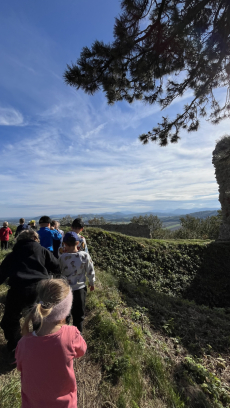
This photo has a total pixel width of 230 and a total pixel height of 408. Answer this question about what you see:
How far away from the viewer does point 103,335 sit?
354cm

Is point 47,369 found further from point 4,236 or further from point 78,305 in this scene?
point 4,236

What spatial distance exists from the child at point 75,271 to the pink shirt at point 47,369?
1.58 m

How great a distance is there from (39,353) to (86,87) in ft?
17.6

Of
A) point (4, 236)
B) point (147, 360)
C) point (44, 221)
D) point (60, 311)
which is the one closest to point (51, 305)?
point (60, 311)

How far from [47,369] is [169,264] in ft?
30.7

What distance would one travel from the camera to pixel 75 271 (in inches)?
129

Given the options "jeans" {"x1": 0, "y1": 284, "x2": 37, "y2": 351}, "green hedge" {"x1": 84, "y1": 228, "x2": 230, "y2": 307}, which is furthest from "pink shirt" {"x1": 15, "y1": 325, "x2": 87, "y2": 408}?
"green hedge" {"x1": 84, "y1": 228, "x2": 230, "y2": 307}

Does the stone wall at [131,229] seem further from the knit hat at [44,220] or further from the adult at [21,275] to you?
the adult at [21,275]

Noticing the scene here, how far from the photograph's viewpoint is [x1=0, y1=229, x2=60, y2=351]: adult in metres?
2.71

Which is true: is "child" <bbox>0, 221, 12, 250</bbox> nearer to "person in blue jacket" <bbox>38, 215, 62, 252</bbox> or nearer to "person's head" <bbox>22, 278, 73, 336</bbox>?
"person in blue jacket" <bbox>38, 215, 62, 252</bbox>

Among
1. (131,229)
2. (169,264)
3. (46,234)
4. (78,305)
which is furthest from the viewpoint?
(131,229)

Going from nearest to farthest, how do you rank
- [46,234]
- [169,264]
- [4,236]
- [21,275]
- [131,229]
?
[21,275]
[46,234]
[4,236]
[169,264]
[131,229]

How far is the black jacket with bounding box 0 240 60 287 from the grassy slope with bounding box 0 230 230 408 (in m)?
1.16

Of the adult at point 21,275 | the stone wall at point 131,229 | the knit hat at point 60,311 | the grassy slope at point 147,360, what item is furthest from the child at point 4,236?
the knit hat at point 60,311
